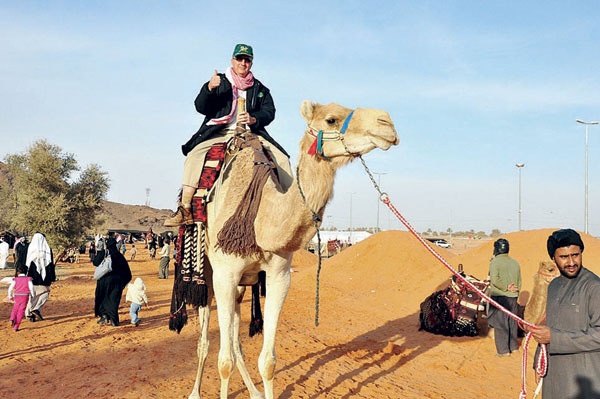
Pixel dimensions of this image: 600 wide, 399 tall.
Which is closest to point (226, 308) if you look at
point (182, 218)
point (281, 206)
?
point (182, 218)

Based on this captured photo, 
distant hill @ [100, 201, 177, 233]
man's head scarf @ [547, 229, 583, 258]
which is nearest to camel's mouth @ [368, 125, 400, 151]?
man's head scarf @ [547, 229, 583, 258]

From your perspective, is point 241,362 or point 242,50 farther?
point 241,362

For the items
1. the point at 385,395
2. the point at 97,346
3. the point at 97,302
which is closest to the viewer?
the point at 385,395

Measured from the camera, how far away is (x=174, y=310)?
6254 millimetres

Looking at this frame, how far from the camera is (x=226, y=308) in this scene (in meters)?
5.26

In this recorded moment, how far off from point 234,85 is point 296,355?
5.25 metres

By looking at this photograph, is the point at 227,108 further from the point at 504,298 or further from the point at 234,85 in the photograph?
the point at 504,298

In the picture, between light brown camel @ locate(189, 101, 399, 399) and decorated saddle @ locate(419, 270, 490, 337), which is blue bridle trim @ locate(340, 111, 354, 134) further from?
decorated saddle @ locate(419, 270, 490, 337)

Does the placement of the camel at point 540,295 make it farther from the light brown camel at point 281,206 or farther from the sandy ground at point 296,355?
the light brown camel at point 281,206

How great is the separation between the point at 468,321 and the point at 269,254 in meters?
8.37

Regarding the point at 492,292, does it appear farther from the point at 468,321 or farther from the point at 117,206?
the point at 117,206

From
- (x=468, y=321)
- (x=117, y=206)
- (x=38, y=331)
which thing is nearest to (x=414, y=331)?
(x=468, y=321)

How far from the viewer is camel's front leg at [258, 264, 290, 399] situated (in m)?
5.32

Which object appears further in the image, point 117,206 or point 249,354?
point 117,206
